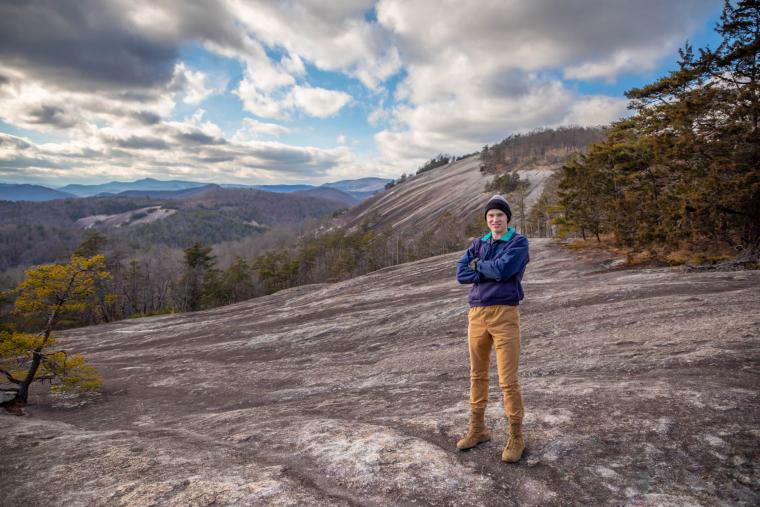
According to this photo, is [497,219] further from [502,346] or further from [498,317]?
[502,346]

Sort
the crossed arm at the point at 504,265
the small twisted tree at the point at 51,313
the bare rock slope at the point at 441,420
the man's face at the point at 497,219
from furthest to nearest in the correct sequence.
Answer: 1. the small twisted tree at the point at 51,313
2. the man's face at the point at 497,219
3. the crossed arm at the point at 504,265
4. the bare rock slope at the point at 441,420

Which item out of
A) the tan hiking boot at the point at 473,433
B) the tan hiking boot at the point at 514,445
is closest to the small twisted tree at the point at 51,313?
the tan hiking boot at the point at 473,433

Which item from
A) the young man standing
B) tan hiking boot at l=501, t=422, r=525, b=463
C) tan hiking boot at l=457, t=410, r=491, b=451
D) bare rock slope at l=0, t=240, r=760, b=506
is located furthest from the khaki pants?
bare rock slope at l=0, t=240, r=760, b=506

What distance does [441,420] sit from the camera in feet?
23.7

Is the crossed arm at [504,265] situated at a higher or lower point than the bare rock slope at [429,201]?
lower

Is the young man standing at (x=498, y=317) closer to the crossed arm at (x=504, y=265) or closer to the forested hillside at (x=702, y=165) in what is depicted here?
the crossed arm at (x=504, y=265)

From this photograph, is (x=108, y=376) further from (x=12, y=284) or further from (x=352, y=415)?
(x=12, y=284)

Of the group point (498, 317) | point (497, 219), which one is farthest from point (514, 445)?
point (497, 219)

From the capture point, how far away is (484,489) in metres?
4.82

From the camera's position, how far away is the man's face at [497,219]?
555cm

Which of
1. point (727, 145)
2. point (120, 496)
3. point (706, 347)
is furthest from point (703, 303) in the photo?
point (120, 496)

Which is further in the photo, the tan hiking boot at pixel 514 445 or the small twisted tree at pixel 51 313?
the small twisted tree at pixel 51 313

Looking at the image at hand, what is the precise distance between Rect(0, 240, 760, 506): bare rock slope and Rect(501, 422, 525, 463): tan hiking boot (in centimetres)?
20

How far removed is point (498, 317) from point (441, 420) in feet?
10.00
